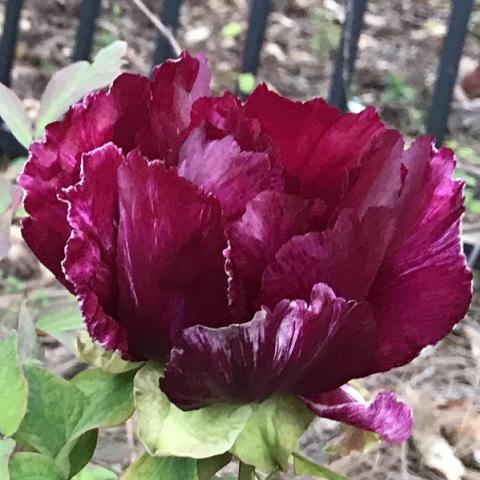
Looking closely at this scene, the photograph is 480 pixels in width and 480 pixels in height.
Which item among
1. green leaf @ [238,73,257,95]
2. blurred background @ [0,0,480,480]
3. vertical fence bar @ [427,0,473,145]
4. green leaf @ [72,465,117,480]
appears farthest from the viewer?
green leaf @ [238,73,257,95]

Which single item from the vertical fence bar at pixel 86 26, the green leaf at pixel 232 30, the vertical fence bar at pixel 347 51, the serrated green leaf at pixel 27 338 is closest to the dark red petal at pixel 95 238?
the serrated green leaf at pixel 27 338

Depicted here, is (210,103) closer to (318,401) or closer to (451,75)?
(318,401)

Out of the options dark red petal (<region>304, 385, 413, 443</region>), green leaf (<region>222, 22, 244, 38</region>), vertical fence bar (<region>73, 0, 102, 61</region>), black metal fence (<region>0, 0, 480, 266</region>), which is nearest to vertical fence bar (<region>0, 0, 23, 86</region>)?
black metal fence (<region>0, 0, 480, 266</region>)

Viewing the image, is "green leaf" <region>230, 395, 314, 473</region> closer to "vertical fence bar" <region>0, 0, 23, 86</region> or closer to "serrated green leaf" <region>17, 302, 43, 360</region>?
"serrated green leaf" <region>17, 302, 43, 360</region>

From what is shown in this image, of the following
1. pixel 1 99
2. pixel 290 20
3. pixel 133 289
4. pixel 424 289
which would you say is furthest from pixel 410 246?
pixel 290 20

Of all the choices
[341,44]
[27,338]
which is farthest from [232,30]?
[27,338]

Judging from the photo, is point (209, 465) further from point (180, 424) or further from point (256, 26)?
point (256, 26)

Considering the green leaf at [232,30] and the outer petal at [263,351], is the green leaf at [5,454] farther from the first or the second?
the green leaf at [232,30]
